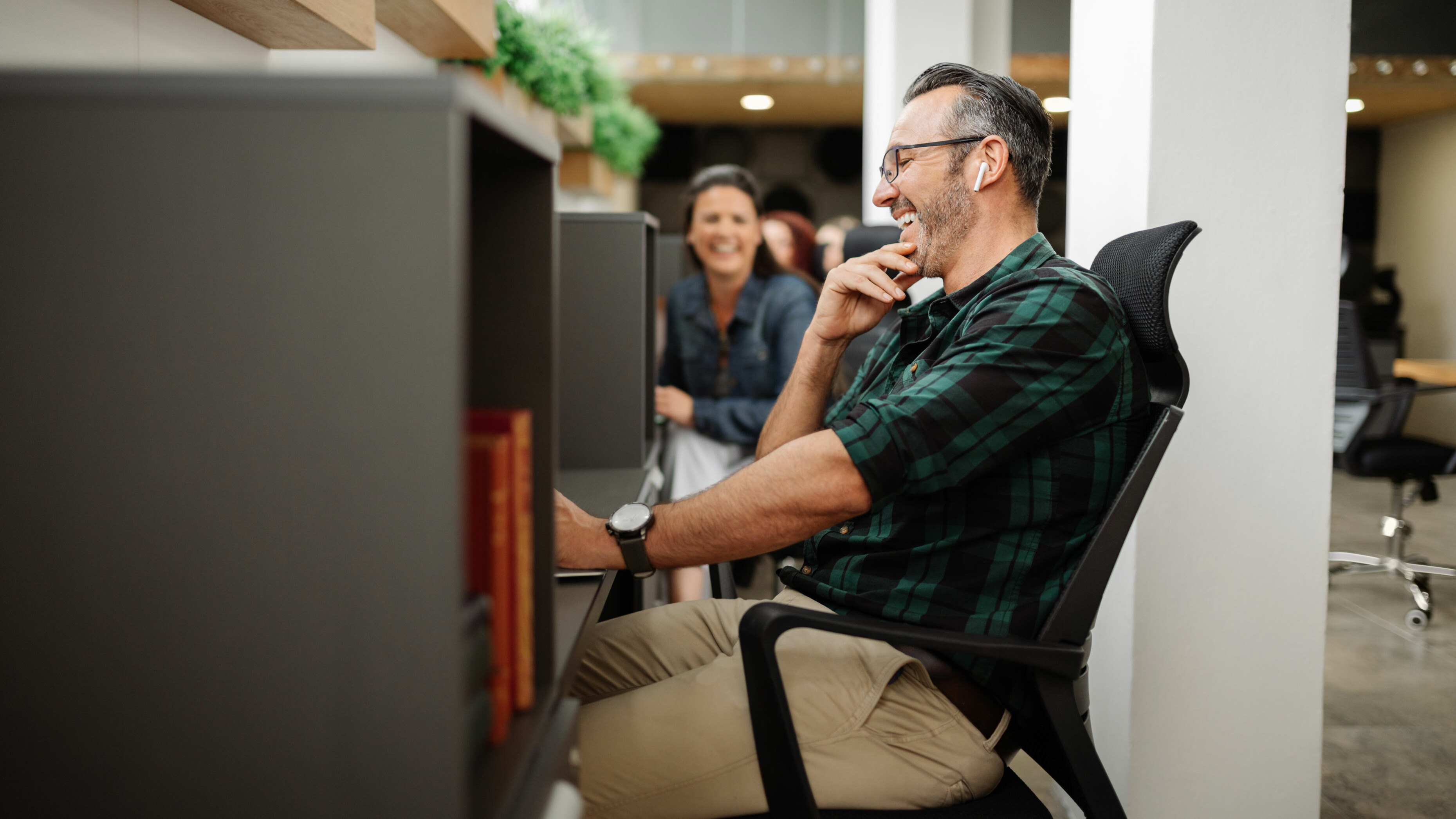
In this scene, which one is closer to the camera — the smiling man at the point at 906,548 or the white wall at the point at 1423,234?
the smiling man at the point at 906,548

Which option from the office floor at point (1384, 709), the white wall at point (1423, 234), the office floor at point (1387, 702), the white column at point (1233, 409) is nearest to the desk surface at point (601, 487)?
the white column at point (1233, 409)

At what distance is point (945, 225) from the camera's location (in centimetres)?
137

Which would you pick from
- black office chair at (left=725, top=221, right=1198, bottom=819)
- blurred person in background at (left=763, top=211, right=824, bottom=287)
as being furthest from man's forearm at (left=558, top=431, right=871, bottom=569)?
blurred person in background at (left=763, top=211, right=824, bottom=287)

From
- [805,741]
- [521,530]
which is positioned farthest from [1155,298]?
[521,530]

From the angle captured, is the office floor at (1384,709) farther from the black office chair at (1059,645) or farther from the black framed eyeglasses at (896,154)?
the black framed eyeglasses at (896,154)

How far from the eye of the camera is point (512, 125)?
1.96ft

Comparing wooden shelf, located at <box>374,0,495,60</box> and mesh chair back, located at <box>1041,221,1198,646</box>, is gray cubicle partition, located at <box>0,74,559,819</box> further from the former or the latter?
wooden shelf, located at <box>374,0,495,60</box>

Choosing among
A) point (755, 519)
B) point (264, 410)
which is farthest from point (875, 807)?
point (264, 410)

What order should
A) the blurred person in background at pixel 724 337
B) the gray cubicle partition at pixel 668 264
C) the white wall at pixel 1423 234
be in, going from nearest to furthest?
the blurred person in background at pixel 724 337, the gray cubicle partition at pixel 668 264, the white wall at pixel 1423 234

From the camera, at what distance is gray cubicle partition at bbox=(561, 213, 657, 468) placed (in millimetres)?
1876

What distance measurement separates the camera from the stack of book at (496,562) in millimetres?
609

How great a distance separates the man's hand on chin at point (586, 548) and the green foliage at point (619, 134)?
3159 millimetres

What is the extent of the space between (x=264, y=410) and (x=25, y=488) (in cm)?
15

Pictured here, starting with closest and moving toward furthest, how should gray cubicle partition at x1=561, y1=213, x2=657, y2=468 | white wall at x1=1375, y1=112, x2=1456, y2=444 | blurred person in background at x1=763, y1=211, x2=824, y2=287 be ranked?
gray cubicle partition at x1=561, y1=213, x2=657, y2=468 < blurred person in background at x1=763, y1=211, x2=824, y2=287 < white wall at x1=1375, y1=112, x2=1456, y2=444
